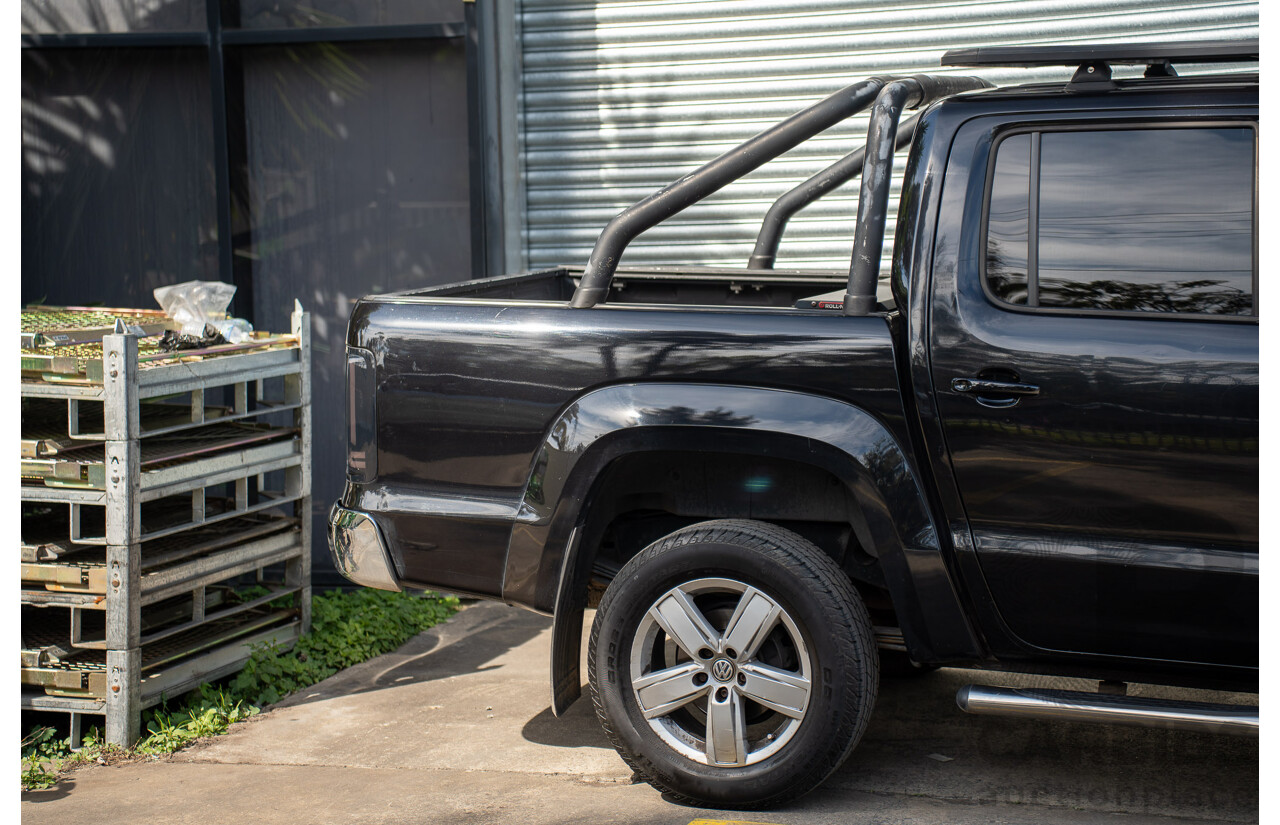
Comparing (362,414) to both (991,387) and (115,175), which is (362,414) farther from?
(115,175)

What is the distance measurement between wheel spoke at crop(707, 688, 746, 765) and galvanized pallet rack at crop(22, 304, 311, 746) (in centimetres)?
245

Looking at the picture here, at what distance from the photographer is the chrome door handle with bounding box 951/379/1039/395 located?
3.52 metres

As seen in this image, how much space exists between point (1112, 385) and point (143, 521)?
4064 millimetres

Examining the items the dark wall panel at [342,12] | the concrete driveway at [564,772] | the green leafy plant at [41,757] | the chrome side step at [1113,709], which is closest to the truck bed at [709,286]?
the concrete driveway at [564,772]

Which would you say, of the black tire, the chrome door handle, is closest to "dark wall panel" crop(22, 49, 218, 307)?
the black tire

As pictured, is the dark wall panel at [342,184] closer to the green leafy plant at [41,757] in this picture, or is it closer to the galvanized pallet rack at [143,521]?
the galvanized pallet rack at [143,521]

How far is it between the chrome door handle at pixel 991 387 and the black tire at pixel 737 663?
69 centimetres

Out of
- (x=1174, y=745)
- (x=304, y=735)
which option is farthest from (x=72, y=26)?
(x=1174, y=745)

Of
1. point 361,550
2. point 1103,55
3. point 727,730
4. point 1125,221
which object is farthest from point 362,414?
point 1103,55

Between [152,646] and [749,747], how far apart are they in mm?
2780

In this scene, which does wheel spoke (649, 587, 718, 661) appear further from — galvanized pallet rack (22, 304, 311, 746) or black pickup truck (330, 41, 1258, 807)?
galvanized pallet rack (22, 304, 311, 746)

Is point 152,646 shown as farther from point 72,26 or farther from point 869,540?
point 72,26

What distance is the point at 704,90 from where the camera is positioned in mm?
6898

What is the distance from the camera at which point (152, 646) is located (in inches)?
202
